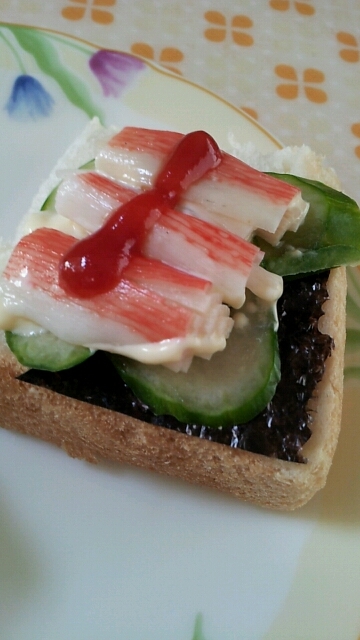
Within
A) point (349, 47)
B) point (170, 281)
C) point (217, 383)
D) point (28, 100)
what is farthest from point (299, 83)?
point (217, 383)

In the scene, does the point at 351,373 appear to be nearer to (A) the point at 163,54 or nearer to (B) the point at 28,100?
(B) the point at 28,100

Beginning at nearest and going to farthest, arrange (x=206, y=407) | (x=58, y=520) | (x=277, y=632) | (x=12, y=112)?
(x=206, y=407) < (x=277, y=632) < (x=58, y=520) < (x=12, y=112)

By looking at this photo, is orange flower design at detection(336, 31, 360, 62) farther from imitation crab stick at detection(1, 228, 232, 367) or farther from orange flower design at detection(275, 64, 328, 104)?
imitation crab stick at detection(1, 228, 232, 367)

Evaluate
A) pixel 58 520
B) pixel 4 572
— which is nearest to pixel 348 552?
pixel 58 520

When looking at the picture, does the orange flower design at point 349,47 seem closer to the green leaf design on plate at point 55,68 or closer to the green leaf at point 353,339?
the green leaf design on plate at point 55,68

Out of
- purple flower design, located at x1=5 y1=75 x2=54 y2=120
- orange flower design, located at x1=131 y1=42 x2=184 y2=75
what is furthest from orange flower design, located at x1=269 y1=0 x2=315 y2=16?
purple flower design, located at x1=5 y1=75 x2=54 y2=120

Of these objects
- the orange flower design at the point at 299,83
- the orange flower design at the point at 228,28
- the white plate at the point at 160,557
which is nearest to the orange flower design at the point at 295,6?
the orange flower design at the point at 228,28

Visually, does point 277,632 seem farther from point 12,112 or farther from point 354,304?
point 12,112
